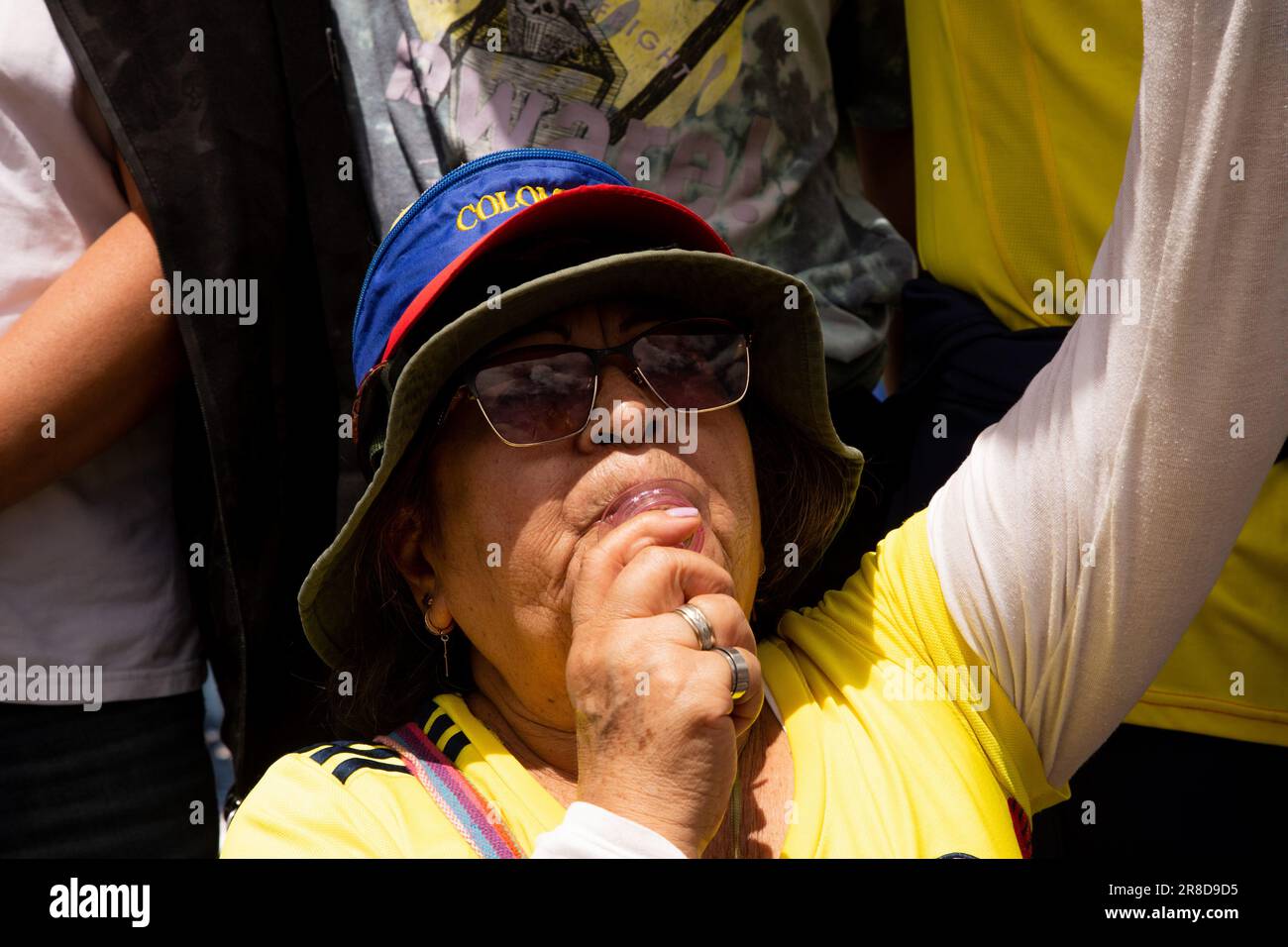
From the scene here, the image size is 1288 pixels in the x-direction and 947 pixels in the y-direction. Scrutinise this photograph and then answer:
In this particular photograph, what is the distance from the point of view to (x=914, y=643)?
2188 mm

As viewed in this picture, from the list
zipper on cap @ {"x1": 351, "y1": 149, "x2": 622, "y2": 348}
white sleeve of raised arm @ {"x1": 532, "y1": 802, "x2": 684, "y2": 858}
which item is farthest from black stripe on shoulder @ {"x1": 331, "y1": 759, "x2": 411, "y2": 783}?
zipper on cap @ {"x1": 351, "y1": 149, "x2": 622, "y2": 348}

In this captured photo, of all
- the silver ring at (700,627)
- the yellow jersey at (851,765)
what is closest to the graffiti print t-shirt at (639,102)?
the yellow jersey at (851,765)

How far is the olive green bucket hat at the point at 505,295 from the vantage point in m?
2.03

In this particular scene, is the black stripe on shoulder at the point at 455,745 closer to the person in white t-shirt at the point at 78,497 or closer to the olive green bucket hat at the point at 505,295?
the olive green bucket hat at the point at 505,295

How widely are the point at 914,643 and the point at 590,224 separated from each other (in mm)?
856

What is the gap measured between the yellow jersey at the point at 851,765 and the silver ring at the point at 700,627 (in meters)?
0.37

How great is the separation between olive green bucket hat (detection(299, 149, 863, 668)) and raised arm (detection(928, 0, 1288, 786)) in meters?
0.36

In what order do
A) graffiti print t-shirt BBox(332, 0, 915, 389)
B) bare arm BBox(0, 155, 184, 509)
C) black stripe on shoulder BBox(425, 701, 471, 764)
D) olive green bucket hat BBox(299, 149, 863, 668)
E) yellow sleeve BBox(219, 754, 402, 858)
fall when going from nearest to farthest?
yellow sleeve BBox(219, 754, 402, 858) < olive green bucket hat BBox(299, 149, 863, 668) < black stripe on shoulder BBox(425, 701, 471, 764) < bare arm BBox(0, 155, 184, 509) < graffiti print t-shirt BBox(332, 0, 915, 389)

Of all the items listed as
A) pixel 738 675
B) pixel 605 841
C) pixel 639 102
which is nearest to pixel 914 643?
pixel 738 675

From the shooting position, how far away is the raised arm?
67.2 inches

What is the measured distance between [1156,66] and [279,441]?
155 cm

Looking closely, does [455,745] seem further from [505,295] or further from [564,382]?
[505,295]

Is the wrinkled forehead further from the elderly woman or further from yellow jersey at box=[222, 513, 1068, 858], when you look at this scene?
yellow jersey at box=[222, 513, 1068, 858]
